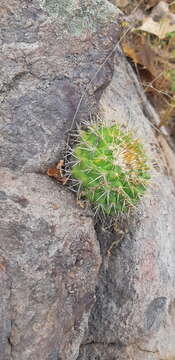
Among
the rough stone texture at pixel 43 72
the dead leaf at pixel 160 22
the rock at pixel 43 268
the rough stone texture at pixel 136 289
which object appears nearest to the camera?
the rock at pixel 43 268

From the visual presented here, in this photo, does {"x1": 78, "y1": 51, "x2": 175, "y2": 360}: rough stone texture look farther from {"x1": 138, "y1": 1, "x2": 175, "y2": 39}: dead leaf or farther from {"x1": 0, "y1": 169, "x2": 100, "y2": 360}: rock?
{"x1": 138, "y1": 1, "x2": 175, "y2": 39}: dead leaf

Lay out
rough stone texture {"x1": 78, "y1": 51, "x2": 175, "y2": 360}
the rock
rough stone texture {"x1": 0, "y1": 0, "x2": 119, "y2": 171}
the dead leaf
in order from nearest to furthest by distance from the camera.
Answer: the rock
rough stone texture {"x1": 0, "y1": 0, "x2": 119, "y2": 171}
rough stone texture {"x1": 78, "y1": 51, "x2": 175, "y2": 360}
the dead leaf

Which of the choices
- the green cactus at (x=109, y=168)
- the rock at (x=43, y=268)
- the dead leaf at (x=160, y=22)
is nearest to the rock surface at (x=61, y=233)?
the rock at (x=43, y=268)

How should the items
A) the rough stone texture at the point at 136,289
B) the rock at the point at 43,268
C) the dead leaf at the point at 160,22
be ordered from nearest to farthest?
the rock at the point at 43,268 → the rough stone texture at the point at 136,289 → the dead leaf at the point at 160,22

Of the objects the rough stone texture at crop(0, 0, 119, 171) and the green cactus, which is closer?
the green cactus

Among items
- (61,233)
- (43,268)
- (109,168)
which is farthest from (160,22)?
(43,268)

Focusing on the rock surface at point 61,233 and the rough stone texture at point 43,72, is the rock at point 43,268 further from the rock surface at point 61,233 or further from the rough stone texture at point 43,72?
the rough stone texture at point 43,72

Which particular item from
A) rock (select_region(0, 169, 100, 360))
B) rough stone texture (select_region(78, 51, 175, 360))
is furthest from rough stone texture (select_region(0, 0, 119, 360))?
rough stone texture (select_region(78, 51, 175, 360))

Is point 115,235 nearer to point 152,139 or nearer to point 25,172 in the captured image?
point 25,172
